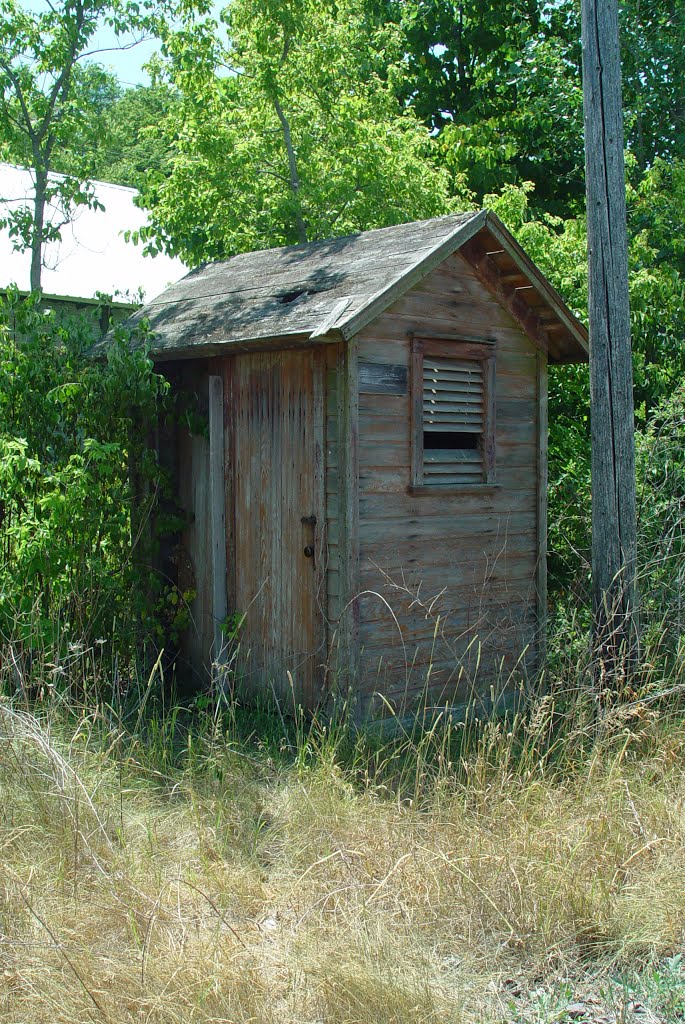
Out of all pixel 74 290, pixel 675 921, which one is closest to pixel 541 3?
pixel 74 290

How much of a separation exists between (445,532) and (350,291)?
6.44ft

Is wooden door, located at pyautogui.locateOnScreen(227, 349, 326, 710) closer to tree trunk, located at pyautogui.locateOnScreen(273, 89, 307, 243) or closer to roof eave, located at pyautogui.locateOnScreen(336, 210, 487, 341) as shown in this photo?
roof eave, located at pyautogui.locateOnScreen(336, 210, 487, 341)

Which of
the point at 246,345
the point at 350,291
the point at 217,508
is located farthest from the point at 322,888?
the point at 350,291

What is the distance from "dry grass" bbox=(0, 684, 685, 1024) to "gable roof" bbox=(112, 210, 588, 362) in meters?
3.05

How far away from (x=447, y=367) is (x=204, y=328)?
1982 millimetres

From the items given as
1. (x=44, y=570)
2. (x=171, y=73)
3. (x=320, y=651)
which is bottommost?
(x=320, y=651)

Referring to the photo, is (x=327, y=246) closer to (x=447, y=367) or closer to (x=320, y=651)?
(x=447, y=367)

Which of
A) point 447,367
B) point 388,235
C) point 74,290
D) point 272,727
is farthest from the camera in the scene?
point 74,290

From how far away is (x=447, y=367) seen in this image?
24.3ft

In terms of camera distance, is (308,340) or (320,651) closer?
(308,340)

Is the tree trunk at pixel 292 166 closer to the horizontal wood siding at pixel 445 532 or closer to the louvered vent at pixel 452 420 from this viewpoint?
the horizontal wood siding at pixel 445 532

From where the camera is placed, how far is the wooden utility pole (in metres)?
6.43

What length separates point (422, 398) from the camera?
7.14m

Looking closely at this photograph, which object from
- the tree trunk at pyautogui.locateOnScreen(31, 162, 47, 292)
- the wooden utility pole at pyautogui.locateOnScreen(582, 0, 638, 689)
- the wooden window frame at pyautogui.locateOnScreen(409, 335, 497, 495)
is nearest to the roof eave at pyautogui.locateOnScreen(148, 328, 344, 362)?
the wooden window frame at pyautogui.locateOnScreen(409, 335, 497, 495)
